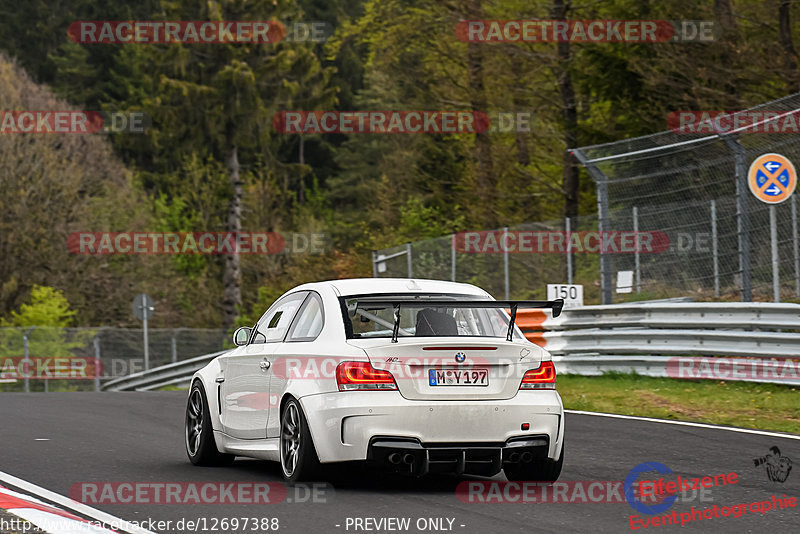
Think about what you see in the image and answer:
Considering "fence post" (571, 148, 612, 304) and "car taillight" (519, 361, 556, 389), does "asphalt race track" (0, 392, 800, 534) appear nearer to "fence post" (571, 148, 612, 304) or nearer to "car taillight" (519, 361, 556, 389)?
"car taillight" (519, 361, 556, 389)

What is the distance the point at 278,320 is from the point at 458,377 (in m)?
1.96

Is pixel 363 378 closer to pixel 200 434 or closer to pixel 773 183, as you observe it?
pixel 200 434

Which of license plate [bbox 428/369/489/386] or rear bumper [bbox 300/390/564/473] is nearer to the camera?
rear bumper [bbox 300/390/564/473]

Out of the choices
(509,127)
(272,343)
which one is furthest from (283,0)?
(272,343)

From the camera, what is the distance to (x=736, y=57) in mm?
26125

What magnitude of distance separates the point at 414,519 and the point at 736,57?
68.4 feet

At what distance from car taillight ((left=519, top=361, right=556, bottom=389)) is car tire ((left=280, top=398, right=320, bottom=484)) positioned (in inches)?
57.3

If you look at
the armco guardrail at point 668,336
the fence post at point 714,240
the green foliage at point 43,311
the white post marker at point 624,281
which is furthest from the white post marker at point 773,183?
the green foliage at point 43,311

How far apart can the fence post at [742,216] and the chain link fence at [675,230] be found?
0.01 metres

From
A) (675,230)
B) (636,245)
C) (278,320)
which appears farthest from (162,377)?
(278,320)

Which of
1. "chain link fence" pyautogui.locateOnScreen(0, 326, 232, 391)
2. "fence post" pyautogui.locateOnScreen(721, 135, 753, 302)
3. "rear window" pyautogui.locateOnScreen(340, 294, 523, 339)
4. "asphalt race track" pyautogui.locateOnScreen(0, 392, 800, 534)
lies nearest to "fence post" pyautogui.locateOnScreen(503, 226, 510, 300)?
"fence post" pyautogui.locateOnScreen(721, 135, 753, 302)

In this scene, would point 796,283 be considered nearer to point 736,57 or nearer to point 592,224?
point 592,224

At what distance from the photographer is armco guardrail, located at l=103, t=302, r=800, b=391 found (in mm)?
15344

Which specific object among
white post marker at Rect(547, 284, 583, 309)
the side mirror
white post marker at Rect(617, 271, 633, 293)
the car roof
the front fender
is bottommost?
the front fender
